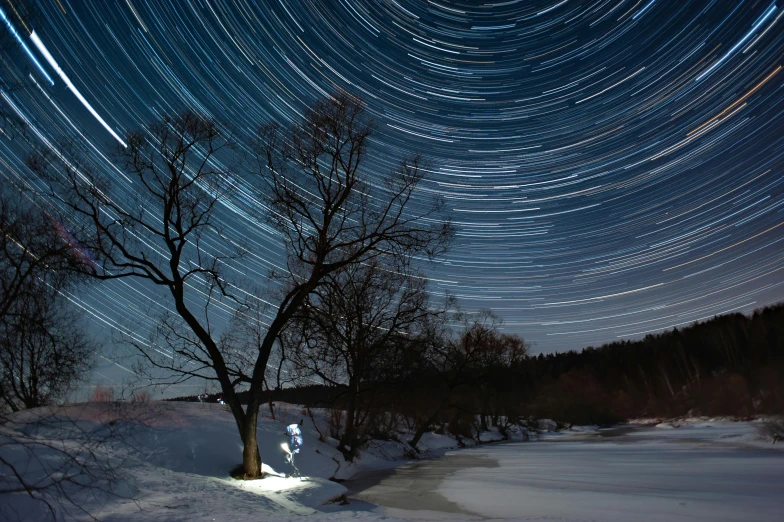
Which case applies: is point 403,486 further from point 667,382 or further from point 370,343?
point 667,382

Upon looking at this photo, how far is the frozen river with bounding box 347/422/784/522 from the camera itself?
38.1 ft

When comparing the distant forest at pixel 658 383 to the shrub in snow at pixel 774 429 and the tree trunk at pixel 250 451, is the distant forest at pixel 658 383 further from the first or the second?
the tree trunk at pixel 250 451

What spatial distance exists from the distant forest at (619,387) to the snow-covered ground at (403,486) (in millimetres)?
6431

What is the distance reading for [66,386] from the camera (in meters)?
22.5

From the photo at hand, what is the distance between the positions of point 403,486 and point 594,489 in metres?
6.90

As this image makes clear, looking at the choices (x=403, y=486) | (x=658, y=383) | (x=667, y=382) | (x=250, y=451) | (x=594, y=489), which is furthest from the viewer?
(x=658, y=383)

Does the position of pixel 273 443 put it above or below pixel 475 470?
above

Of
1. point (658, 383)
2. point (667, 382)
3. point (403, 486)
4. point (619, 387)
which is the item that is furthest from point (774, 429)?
point (619, 387)

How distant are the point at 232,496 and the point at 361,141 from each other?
1020cm

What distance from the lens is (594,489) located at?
1561 centimetres

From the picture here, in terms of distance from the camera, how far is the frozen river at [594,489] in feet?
38.1

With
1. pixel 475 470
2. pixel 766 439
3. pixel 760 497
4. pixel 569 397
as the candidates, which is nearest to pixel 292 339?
pixel 475 470

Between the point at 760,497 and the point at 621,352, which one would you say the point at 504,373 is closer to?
the point at 760,497

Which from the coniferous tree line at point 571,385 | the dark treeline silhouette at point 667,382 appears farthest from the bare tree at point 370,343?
the dark treeline silhouette at point 667,382
